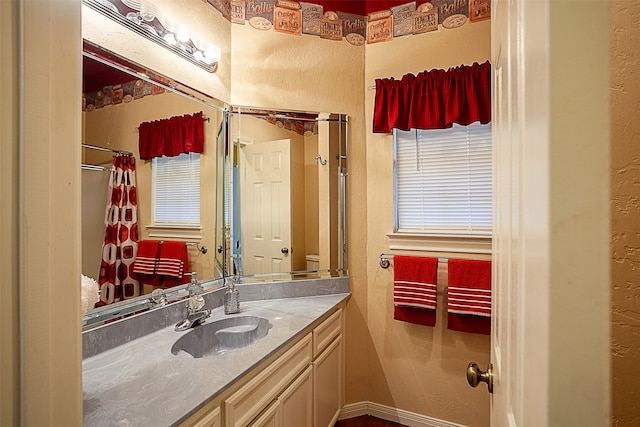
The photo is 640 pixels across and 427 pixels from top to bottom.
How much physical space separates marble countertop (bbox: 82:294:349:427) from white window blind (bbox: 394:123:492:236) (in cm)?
106

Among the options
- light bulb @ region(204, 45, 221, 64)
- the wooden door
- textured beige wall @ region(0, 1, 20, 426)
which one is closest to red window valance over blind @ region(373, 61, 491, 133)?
light bulb @ region(204, 45, 221, 64)

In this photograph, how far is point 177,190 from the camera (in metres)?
1.51

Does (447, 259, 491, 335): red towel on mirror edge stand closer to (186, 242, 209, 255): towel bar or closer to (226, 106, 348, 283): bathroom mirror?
(226, 106, 348, 283): bathroom mirror

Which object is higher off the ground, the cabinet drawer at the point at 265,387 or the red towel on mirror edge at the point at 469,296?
the red towel on mirror edge at the point at 469,296

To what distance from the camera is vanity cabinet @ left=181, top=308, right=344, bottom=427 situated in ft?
3.23

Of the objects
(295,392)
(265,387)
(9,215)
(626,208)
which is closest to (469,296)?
(295,392)

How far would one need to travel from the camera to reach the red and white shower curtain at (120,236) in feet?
3.93

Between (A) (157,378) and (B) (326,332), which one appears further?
(B) (326,332)

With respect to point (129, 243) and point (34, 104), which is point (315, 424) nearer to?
point (129, 243)

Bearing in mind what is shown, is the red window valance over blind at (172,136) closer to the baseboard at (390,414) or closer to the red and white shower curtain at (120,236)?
the red and white shower curtain at (120,236)

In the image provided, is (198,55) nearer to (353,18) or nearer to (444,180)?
(353,18)

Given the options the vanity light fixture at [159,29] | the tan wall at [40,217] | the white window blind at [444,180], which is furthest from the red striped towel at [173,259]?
the white window blind at [444,180]

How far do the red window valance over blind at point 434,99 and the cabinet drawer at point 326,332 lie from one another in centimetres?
120

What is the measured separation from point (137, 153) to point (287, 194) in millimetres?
878
